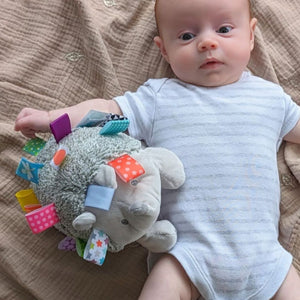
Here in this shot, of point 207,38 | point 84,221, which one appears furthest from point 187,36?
point 84,221

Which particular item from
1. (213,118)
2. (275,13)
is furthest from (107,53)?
(275,13)

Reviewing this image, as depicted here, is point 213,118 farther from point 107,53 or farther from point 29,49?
point 29,49

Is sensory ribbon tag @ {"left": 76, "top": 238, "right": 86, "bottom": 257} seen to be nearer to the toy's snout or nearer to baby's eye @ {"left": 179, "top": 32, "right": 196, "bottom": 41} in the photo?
the toy's snout

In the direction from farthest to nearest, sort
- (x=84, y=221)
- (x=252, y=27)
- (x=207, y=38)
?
1. (x=252, y=27)
2. (x=207, y=38)
3. (x=84, y=221)

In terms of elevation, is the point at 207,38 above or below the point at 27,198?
above

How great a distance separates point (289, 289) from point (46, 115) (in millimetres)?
656

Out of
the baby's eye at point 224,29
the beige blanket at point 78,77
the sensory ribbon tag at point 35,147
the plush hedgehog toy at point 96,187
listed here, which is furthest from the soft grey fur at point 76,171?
the baby's eye at point 224,29

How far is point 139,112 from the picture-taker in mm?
1045

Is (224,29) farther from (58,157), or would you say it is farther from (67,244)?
(67,244)

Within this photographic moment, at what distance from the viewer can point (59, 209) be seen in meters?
0.83

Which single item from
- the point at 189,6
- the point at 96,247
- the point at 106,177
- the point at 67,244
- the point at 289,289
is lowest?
Answer: the point at 289,289

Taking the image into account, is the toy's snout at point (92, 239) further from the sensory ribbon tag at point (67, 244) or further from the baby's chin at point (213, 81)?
the baby's chin at point (213, 81)

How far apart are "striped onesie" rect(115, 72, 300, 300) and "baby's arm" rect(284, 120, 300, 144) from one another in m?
0.02

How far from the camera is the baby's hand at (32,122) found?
1.00 metres
